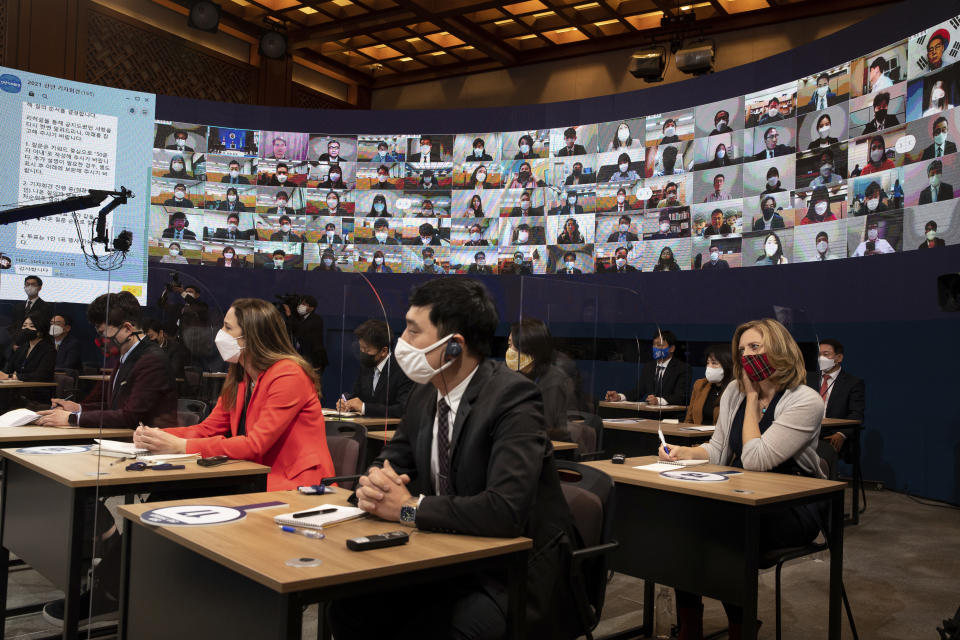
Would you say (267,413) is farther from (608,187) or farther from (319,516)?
(608,187)

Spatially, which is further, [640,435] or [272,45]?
[272,45]

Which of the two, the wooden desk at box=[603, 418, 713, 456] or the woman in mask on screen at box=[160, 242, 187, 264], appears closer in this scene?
the wooden desk at box=[603, 418, 713, 456]

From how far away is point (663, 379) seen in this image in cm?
742

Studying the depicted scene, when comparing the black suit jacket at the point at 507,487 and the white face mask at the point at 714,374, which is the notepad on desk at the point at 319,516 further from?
the white face mask at the point at 714,374

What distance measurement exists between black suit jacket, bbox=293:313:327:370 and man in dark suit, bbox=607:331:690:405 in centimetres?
274

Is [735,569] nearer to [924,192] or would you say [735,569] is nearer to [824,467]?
[824,467]

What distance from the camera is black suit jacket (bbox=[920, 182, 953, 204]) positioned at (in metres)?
6.29

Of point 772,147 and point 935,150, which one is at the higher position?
point 772,147

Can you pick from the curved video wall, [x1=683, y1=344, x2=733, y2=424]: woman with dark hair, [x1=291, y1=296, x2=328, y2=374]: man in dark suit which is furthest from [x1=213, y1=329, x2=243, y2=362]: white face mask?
the curved video wall

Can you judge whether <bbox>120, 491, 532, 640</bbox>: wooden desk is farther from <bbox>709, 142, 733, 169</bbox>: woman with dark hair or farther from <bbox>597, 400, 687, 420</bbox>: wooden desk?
<bbox>709, 142, 733, 169</bbox>: woman with dark hair

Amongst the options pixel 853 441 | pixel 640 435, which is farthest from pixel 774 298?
pixel 640 435

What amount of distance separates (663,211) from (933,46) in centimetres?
307

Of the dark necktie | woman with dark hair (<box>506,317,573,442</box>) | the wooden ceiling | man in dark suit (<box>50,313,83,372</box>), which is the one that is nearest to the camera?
the dark necktie

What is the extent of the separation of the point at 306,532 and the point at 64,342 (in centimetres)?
452
